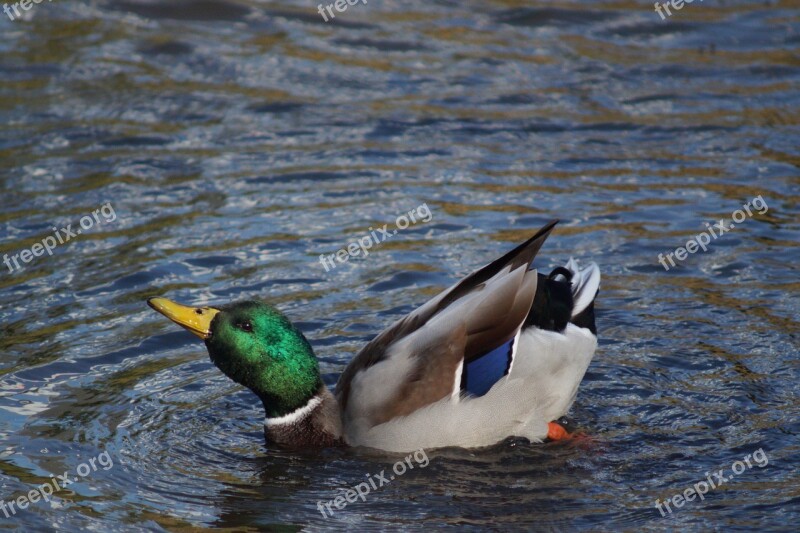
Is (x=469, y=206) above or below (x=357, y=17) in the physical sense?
below

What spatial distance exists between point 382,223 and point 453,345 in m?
3.22

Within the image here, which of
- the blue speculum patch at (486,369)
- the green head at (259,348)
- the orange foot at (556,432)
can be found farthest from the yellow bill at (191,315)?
the orange foot at (556,432)

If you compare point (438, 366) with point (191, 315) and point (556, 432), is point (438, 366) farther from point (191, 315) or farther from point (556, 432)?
point (191, 315)

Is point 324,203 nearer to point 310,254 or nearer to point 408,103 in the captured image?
point 310,254

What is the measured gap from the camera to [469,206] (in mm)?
9211

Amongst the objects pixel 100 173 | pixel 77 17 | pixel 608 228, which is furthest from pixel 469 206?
pixel 77 17

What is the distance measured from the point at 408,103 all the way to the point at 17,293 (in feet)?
15.5

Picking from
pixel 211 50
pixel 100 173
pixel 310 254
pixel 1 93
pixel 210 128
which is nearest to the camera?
pixel 310 254

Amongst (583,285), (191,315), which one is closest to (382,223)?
(583,285)

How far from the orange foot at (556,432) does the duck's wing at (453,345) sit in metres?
0.48

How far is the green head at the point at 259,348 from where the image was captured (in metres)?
6.00

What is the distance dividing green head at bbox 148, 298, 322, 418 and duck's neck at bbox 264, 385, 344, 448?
4 centimetres

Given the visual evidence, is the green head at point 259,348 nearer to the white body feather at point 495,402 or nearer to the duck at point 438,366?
the duck at point 438,366

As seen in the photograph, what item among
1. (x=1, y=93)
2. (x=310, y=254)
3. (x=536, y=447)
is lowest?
(x=536, y=447)
